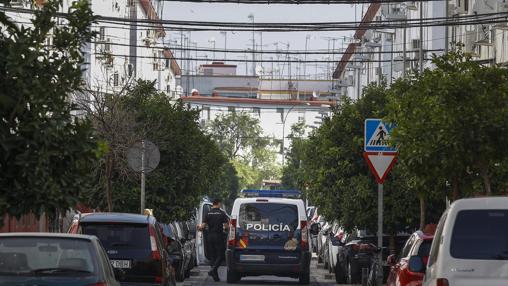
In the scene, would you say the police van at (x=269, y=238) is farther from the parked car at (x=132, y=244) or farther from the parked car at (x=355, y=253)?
the parked car at (x=132, y=244)

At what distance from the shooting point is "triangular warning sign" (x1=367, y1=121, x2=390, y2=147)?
26875mm

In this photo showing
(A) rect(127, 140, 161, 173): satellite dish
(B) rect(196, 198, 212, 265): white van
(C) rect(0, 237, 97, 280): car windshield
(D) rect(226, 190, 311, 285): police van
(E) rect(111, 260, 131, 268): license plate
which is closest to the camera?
(C) rect(0, 237, 97, 280): car windshield

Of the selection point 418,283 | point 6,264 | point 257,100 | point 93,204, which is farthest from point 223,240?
point 257,100

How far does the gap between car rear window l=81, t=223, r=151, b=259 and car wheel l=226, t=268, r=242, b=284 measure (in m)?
12.4

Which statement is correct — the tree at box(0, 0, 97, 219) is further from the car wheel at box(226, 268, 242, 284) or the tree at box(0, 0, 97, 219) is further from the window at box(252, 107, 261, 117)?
the window at box(252, 107, 261, 117)

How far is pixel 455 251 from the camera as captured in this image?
14234 mm

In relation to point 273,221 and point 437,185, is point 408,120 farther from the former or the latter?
point 273,221

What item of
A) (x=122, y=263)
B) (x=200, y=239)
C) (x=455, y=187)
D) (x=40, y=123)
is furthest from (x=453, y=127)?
(x=200, y=239)

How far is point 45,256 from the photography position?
15.1 m

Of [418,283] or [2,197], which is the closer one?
[2,197]

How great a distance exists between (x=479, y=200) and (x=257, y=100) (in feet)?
463

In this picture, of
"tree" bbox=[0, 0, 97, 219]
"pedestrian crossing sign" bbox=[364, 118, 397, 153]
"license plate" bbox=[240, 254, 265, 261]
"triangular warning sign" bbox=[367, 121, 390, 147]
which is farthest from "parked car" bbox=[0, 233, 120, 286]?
"license plate" bbox=[240, 254, 265, 261]

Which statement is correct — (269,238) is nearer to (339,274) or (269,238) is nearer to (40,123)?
(339,274)

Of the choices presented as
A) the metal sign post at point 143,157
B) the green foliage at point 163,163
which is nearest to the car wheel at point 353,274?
the metal sign post at point 143,157
